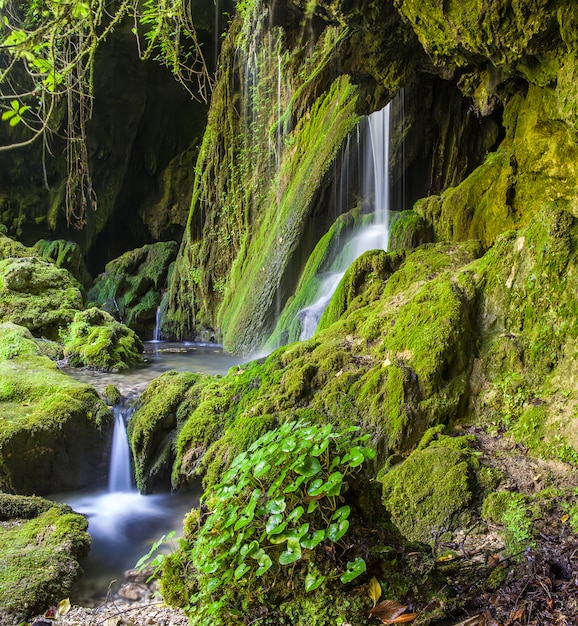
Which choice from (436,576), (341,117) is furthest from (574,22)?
(341,117)

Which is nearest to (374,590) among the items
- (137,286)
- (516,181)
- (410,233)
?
(410,233)

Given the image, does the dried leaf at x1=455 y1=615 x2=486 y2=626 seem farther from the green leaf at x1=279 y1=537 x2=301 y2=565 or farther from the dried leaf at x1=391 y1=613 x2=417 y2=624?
the green leaf at x1=279 y1=537 x2=301 y2=565

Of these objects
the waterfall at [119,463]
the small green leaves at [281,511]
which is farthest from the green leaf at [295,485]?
the waterfall at [119,463]

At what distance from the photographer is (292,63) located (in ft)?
38.2

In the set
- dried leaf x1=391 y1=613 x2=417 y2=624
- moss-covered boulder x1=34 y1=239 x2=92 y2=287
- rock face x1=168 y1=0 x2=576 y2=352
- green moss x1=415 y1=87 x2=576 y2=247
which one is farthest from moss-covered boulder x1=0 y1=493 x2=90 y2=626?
moss-covered boulder x1=34 y1=239 x2=92 y2=287

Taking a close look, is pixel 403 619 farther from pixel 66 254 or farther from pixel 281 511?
pixel 66 254

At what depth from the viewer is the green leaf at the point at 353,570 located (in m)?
1.64

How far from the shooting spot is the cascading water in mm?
8633

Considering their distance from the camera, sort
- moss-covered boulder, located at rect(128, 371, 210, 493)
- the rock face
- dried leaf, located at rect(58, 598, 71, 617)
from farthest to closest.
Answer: the rock face, moss-covered boulder, located at rect(128, 371, 210, 493), dried leaf, located at rect(58, 598, 71, 617)

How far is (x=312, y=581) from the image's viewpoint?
1658 mm

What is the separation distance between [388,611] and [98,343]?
8403mm

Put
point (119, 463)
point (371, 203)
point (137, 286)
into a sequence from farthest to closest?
1. point (137, 286)
2. point (371, 203)
3. point (119, 463)

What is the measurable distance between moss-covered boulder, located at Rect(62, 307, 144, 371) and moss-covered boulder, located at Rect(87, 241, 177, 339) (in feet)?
17.6

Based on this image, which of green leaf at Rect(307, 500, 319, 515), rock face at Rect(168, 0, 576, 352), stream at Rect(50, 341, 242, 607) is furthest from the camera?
rock face at Rect(168, 0, 576, 352)
